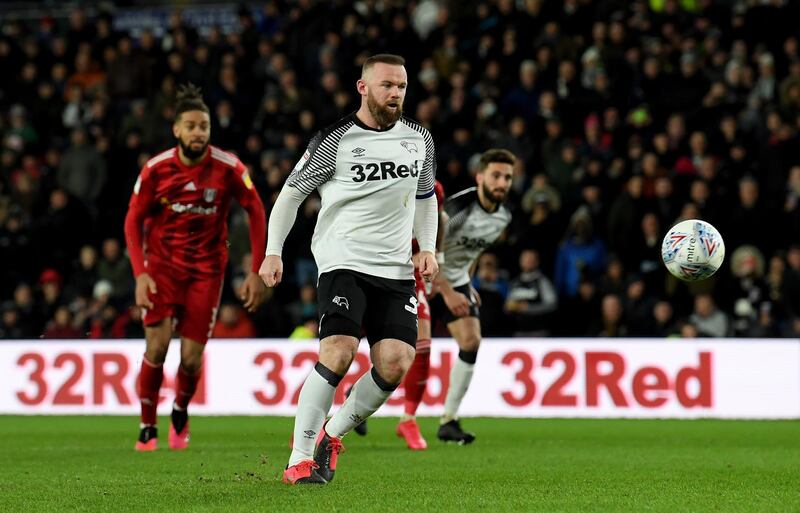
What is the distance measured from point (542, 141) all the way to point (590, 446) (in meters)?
7.31

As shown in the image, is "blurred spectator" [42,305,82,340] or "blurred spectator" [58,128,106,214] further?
"blurred spectator" [58,128,106,214]

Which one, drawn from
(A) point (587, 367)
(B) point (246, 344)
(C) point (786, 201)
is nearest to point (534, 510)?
(A) point (587, 367)

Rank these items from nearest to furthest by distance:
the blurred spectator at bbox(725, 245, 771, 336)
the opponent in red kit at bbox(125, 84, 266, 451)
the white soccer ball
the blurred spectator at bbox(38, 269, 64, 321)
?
the white soccer ball
the opponent in red kit at bbox(125, 84, 266, 451)
the blurred spectator at bbox(725, 245, 771, 336)
the blurred spectator at bbox(38, 269, 64, 321)

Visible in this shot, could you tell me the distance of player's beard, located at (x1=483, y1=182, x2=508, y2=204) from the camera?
1073 centimetres

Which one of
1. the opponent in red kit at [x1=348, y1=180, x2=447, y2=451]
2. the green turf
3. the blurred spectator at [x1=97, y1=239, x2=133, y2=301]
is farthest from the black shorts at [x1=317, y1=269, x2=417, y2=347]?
the blurred spectator at [x1=97, y1=239, x2=133, y2=301]

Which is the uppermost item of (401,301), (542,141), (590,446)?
(542,141)

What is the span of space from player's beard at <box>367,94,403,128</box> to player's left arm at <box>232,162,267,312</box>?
2.22m

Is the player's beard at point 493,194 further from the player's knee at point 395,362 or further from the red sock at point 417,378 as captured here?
the player's knee at point 395,362

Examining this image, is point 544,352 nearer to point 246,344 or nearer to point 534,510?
point 246,344

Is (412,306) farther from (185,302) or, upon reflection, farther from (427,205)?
(185,302)

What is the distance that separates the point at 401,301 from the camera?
23.8 ft

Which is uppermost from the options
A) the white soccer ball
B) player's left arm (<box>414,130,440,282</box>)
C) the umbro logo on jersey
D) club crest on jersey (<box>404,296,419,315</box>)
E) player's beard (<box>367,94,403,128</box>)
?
player's beard (<box>367,94,403,128</box>)

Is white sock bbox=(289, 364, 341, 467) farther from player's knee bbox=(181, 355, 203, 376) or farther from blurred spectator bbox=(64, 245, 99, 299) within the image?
blurred spectator bbox=(64, 245, 99, 299)

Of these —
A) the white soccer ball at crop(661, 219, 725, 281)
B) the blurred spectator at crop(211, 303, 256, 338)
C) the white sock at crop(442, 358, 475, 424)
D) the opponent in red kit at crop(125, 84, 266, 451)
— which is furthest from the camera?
the blurred spectator at crop(211, 303, 256, 338)
